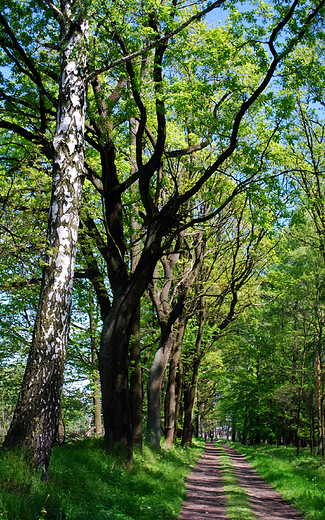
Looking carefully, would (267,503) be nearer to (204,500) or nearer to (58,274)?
(204,500)

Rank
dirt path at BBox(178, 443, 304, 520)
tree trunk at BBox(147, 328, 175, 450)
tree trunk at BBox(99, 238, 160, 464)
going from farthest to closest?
tree trunk at BBox(147, 328, 175, 450) → tree trunk at BBox(99, 238, 160, 464) → dirt path at BBox(178, 443, 304, 520)

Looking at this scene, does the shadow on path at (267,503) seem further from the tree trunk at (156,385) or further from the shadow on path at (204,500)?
the tree trunk at (156,385)

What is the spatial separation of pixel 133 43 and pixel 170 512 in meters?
8.39

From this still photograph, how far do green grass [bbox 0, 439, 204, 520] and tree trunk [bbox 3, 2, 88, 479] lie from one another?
41cm

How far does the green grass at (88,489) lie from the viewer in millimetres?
4328

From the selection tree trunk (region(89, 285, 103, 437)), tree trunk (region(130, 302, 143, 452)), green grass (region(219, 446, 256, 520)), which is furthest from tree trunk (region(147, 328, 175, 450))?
tree trunk (region(89, 285, 103, 437))

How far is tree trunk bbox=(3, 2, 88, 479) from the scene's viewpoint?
17.0 feet

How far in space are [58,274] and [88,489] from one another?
3.19 m

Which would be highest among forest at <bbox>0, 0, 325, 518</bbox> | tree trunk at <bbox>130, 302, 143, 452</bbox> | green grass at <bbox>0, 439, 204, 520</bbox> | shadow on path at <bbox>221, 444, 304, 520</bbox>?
forest at <bbox>0, 0, 325, 518</bbox>

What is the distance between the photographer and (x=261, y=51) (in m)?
8.05

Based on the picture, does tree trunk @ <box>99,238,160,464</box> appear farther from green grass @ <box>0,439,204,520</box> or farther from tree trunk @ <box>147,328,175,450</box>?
tree trunk @ <box>147,328,175,450</box>

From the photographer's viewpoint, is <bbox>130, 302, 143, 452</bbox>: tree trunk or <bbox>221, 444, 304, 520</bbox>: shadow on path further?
<bbox>130, 302, 143, 452</bbox>: tree trunk

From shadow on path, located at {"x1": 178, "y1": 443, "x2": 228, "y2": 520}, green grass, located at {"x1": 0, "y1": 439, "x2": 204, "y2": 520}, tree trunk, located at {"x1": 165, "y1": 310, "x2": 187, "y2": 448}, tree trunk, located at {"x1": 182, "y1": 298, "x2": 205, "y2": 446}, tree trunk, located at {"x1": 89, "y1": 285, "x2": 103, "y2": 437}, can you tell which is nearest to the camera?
green grass, located at {"x1": 0, "y1": 439, "x2": 204, "y2": 520}

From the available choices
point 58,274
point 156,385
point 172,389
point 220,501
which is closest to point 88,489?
point 58,274
